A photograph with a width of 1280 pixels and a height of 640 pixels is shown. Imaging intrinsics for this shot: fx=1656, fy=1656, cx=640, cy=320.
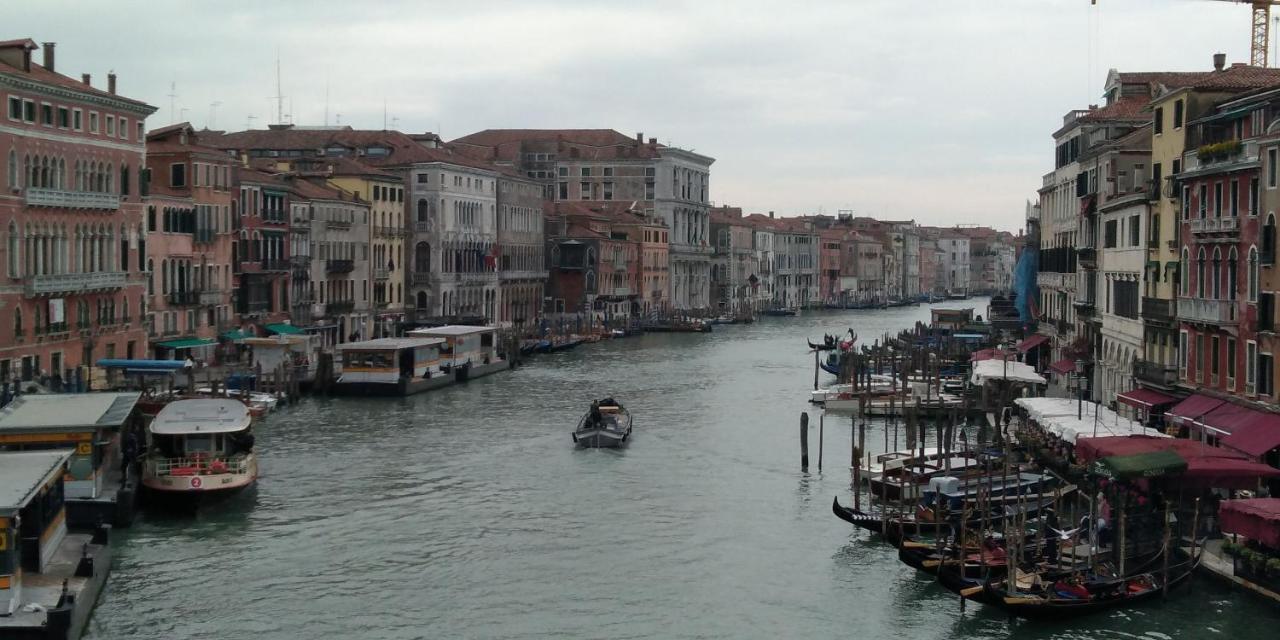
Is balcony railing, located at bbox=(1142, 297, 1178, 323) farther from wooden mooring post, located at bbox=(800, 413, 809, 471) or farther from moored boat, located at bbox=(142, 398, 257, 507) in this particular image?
moored boat, located at bbox=(142, 398, 257, 507)

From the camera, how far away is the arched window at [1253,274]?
18.6m

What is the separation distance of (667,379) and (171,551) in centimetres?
2211

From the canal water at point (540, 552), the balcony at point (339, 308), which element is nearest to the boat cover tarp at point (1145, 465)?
the canal water at point (540, 552)

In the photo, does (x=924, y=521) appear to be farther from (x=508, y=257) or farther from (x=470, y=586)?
(x=508, y=257)

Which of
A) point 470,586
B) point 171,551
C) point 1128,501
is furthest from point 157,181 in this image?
point 1128,501

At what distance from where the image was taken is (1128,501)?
1573cm

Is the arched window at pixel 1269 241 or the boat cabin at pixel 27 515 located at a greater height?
the arched window at pixel 1269 241

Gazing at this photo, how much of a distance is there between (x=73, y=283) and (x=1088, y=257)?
1773 centimetres

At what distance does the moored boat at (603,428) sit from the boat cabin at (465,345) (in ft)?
35.9

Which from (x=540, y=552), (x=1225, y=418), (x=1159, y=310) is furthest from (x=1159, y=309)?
(x=540, y=552)

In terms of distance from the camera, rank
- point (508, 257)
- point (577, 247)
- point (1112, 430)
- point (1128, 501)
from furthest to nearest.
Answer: point (577, 247) < point (508, 257) < point (1112, 430) < point (1128, 501)

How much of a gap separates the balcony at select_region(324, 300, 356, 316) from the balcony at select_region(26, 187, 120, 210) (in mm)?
11532

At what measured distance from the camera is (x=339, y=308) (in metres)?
43.0

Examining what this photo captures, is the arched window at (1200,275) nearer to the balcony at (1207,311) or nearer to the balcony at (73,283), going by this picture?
the balcony at (1207,311)
